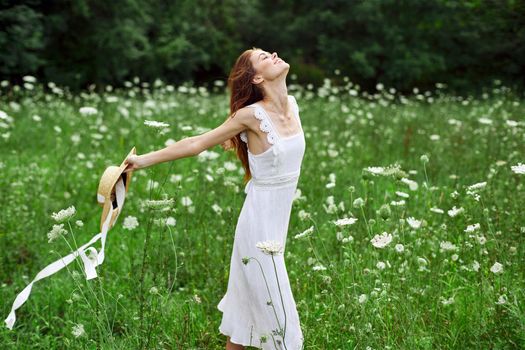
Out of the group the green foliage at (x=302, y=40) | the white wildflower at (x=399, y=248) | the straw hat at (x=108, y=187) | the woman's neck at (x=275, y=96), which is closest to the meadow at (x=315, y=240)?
the white wildflower at (x=399, y=248)

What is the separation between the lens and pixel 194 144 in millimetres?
2684

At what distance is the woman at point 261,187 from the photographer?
2.67m

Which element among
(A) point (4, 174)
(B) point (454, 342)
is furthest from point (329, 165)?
(B) point (454, 342)

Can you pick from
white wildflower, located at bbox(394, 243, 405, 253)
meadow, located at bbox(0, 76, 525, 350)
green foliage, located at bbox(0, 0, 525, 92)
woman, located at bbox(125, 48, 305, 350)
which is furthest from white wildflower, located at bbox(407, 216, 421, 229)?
green foliage, located at bbox(0, 0, 525, 92)

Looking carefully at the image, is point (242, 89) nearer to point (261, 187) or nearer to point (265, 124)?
point (265, 124)

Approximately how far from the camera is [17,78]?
16.1 metres

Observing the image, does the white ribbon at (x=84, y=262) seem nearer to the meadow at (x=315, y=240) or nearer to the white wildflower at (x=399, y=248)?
the meadow at (x=315, y=240)

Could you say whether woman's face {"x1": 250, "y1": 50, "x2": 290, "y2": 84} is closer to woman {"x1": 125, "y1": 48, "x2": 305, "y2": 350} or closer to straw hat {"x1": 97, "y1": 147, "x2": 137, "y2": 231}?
woman {"x1": 125, "y1": 48, "x2": 305, "y2": 350}

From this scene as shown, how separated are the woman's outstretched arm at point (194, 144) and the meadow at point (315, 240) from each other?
0.57 feet

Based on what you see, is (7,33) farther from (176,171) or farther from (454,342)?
(454,342)

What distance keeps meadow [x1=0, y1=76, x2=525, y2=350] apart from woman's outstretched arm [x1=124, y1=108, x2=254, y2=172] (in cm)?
17

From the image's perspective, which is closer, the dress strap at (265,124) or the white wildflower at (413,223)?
the dress strap at (265,124)

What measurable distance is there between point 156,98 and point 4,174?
5207 millimetres

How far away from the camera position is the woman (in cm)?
267
